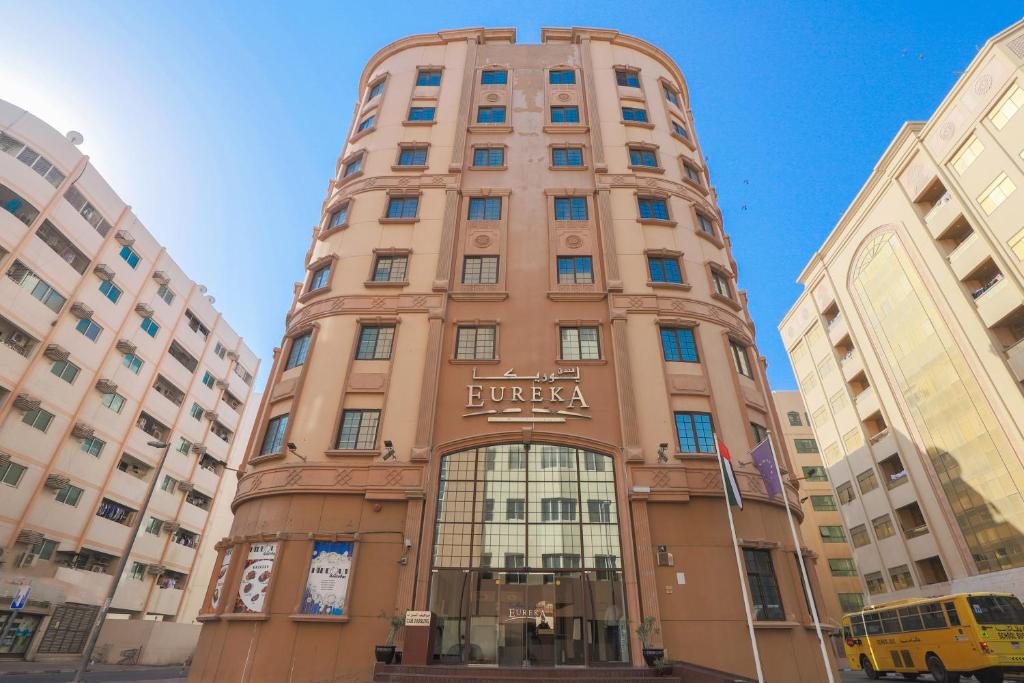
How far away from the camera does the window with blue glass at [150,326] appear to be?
49031 millimetres

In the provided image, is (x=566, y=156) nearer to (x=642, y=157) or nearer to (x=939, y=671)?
(x=642, y=157)

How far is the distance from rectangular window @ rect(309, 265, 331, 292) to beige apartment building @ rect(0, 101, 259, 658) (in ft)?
48.2

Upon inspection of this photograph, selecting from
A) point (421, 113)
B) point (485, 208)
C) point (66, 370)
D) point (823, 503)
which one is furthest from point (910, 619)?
point (66, 370)

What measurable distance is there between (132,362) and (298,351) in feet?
99.2

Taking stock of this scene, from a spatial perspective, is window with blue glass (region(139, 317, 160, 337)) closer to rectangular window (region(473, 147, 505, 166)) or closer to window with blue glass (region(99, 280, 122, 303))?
window with blue glass (region(99, 280, 122, 303))

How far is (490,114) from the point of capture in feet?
118

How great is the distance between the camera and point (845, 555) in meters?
59.1

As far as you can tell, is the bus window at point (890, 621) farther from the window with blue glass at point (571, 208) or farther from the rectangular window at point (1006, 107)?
the rectangular window at point (1006, 107)

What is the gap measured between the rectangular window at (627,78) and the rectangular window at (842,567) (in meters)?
54.5

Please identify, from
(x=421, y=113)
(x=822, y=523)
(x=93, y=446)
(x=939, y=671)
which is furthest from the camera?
(x=822, y=523)

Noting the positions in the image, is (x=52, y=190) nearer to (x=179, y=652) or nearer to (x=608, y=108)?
(x=179, y=652)

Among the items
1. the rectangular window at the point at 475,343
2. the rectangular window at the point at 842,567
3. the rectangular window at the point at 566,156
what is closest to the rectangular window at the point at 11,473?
the rectangular window at the point at 475,343

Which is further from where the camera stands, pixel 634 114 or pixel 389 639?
pixel 634 114

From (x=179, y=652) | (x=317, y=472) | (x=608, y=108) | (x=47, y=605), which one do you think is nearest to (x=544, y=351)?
(x=317, y=472)
